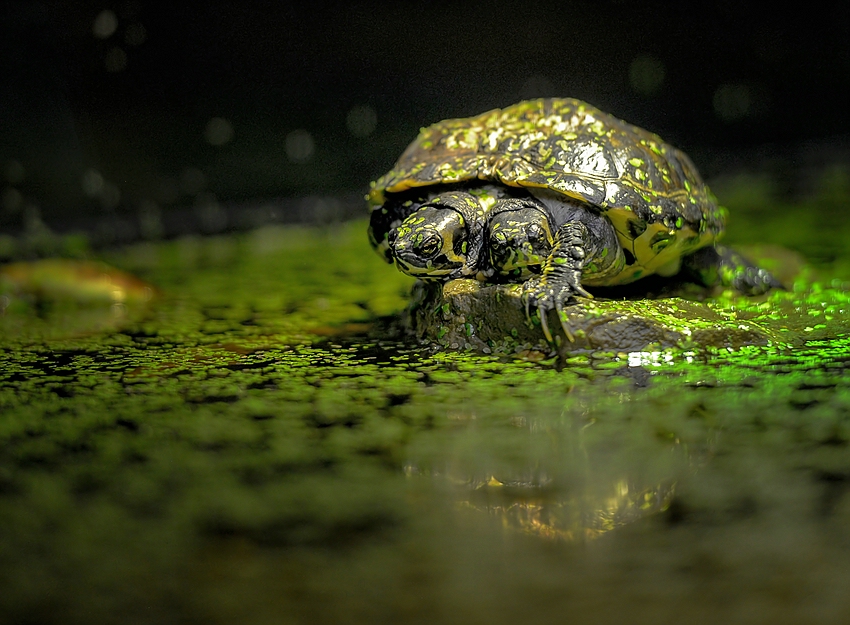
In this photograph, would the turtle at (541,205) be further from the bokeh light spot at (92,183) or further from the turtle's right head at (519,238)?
the bokeh light spot at (92,183)

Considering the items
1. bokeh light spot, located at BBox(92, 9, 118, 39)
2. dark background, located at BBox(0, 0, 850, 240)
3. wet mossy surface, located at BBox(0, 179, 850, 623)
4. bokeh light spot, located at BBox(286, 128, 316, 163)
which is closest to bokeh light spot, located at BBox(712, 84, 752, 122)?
dark background, located at BBox(0, 0, 850, 240)

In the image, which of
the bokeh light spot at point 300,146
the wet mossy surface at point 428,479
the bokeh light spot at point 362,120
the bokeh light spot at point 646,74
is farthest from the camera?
the bokeh light spot at point 300,146

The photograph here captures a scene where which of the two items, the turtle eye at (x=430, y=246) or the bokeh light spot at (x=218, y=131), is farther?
the bokeh light spot at (x=218, y=131)

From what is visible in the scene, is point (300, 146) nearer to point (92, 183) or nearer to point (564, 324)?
point (92, 183)

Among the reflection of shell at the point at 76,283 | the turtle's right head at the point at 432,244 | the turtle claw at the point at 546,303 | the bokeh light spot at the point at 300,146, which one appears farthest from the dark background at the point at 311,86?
the turtle claw at the point at 546,303

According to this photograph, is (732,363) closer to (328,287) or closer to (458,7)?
(328,287)

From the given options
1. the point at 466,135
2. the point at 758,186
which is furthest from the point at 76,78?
the point at 758,186
